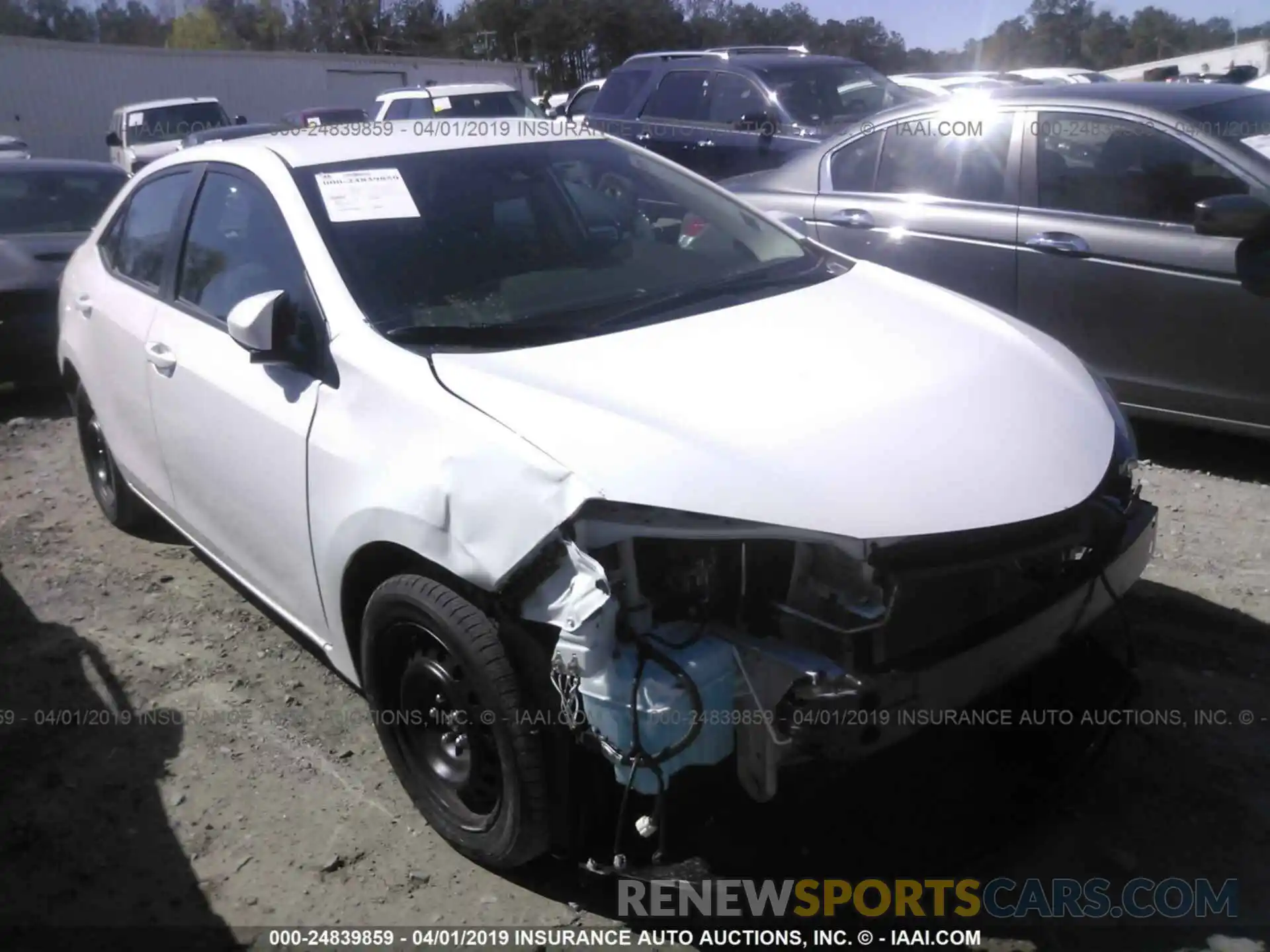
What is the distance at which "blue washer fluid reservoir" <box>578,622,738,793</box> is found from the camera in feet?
7.44

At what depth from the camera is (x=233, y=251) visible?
3525mm

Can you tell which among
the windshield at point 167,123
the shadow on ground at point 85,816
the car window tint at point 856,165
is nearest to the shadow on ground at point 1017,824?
the shadow on ground at point 85,816

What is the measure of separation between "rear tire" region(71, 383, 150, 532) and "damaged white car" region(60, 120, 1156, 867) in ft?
4.03

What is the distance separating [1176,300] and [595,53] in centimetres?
4169

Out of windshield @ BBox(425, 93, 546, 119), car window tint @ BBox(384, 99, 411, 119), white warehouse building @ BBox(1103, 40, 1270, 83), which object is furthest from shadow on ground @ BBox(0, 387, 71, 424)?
white warehouse building @ BBox(1103, 40, 1270, 83)

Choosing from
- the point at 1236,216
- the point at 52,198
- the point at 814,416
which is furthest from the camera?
the point at 52,198

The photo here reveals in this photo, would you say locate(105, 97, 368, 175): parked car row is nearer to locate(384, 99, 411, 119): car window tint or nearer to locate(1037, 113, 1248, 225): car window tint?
locate(384, 99, 411, 119): car window tint

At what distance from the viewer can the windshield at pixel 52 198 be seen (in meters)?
7.77

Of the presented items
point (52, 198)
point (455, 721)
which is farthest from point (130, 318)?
point (52, 198)

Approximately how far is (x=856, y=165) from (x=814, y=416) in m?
3.86

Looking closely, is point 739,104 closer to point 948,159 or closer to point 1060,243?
point 948,159

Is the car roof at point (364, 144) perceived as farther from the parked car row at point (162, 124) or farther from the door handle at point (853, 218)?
the parked car row at point (162, 124)

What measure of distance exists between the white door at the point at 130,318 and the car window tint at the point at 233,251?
218 mm

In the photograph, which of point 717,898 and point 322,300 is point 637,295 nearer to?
point 322,300
